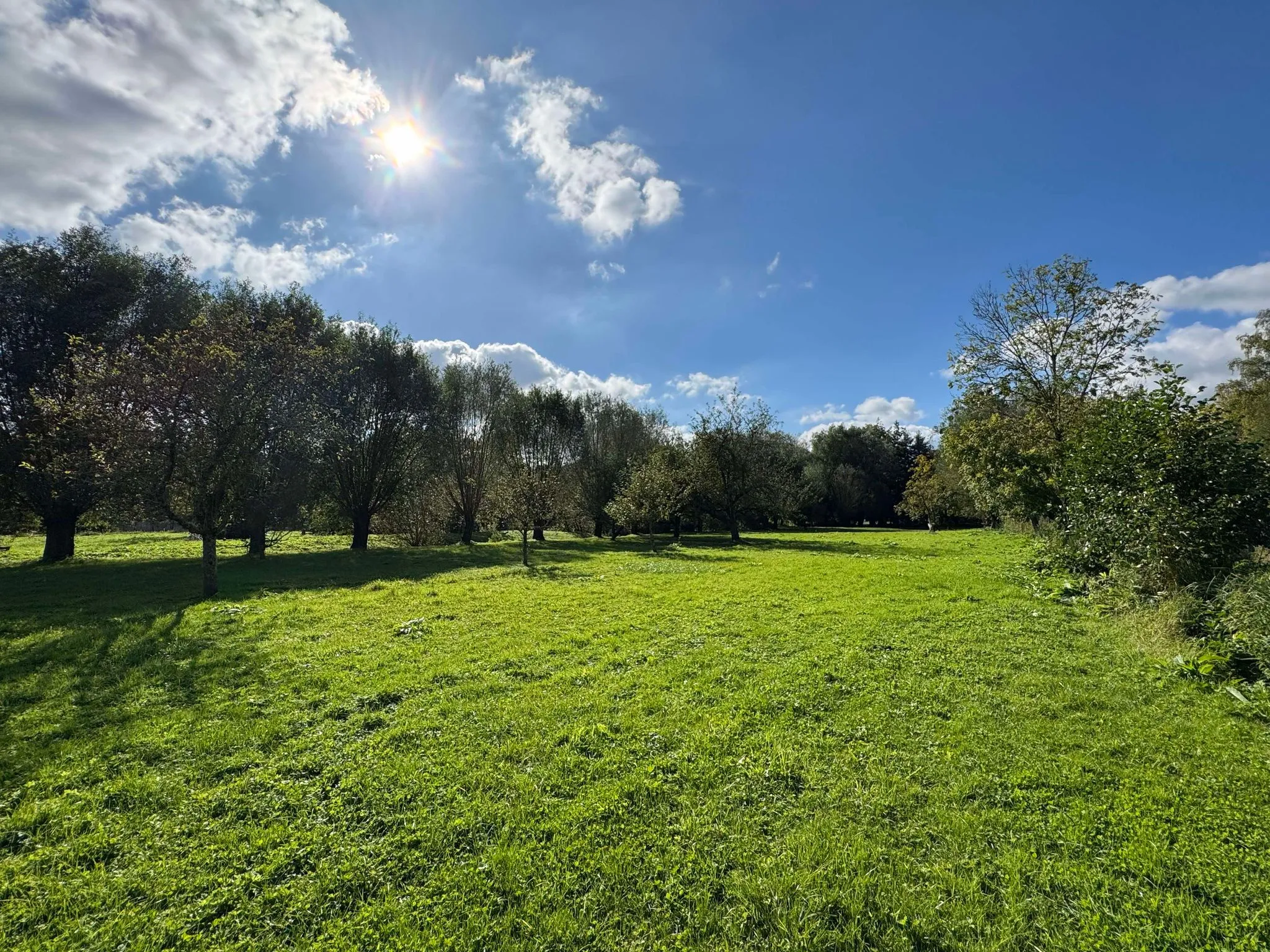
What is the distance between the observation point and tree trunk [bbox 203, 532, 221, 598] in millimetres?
14609

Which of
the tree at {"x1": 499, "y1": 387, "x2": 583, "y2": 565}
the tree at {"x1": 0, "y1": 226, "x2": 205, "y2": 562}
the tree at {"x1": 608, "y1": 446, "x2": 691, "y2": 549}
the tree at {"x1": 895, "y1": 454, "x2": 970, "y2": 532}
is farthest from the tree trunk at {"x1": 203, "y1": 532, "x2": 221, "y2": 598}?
the tree at {"x1": 895, "y1": 454, "x2": 970, "y2": 532}

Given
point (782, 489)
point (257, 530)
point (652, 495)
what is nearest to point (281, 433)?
point (257, 530)

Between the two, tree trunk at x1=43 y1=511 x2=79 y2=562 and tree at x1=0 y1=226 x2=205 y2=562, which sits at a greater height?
tree at x1=0 y1=226 x2=205 y2=562

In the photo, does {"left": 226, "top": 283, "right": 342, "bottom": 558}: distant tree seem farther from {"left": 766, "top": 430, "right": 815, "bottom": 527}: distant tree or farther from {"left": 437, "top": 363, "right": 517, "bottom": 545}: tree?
{"left": 766, "top": 430, "right": 815, "bottom": 527}: distant tree

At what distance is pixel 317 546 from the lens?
103 feet

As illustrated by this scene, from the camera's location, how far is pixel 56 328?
871 inches

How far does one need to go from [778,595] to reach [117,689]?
1284cm

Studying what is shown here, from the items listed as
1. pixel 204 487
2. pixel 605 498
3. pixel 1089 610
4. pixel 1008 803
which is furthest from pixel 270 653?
pixel 605 498

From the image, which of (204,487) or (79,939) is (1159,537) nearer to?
(79,939)

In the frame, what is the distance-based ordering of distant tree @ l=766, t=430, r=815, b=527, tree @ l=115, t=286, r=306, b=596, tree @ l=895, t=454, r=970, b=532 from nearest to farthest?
tree @ l=115, t=286, r=306, b=596 < distant tree @ l=766, t=430, r=815, b=527 < tree @ l=895, t=454, r=970, b=532

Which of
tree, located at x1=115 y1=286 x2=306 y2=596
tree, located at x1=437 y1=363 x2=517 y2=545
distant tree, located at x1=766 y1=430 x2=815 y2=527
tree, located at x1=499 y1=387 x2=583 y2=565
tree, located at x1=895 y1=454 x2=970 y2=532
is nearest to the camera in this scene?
tree, located at x1=115 y1=286 x2=306 y2=596

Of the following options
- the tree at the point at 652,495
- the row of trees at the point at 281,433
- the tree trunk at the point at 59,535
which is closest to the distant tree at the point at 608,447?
the row of trees at the point at 281,433

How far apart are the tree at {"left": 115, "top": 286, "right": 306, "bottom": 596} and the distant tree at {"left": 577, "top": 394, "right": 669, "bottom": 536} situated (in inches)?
1033

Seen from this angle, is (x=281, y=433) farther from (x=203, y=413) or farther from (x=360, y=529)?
(x=360, y=529)
